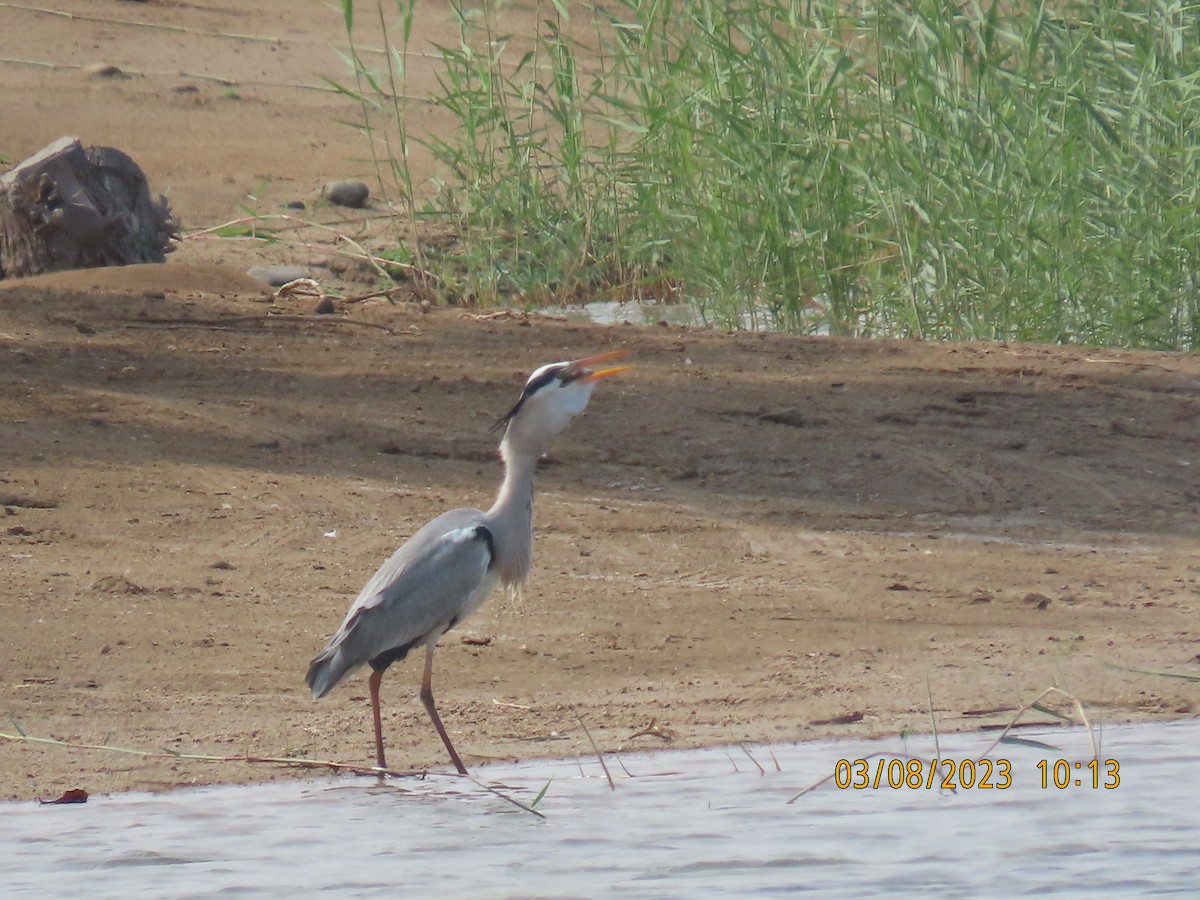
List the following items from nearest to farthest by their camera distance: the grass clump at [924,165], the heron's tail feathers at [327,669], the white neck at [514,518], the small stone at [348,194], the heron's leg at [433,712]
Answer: the heron's leg at [433,712] < the heron's tail feathers at [327,669] < the white neck at [514,518] < the grass clump at [924,165] < the small stone at [348,194]

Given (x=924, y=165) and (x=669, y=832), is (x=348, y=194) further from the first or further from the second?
(x=669, y=832)

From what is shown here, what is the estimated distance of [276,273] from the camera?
12.0 metres

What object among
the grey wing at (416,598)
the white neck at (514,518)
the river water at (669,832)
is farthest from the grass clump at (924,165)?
the grey wing at (416,598)

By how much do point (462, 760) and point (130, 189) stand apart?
6.14m

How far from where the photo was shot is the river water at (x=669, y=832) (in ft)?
14.6

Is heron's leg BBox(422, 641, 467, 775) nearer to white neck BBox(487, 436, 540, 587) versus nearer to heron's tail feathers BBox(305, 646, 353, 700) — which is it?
heron's tail feathers BBox(305, 646, 353, 700)

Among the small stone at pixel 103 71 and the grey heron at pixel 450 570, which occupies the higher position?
the small stone at pixel 103 71

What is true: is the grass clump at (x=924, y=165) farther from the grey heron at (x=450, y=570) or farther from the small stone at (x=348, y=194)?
the small stone at (x=348, y=194)

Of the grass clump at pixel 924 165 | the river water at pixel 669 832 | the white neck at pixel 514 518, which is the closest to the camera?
the river water at pixel 669 832

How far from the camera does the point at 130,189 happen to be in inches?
416

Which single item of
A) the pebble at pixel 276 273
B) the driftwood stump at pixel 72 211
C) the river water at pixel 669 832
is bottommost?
the river water at pixel 669 832

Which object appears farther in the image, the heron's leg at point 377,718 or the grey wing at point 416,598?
the grey wing at point 416,598

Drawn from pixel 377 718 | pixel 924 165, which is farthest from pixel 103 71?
pixel 377 718

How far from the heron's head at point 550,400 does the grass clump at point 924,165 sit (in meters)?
3.83
